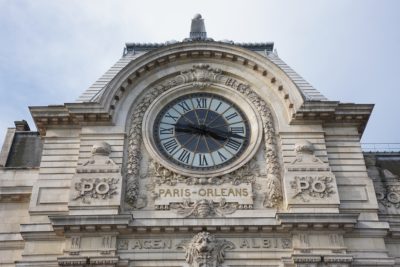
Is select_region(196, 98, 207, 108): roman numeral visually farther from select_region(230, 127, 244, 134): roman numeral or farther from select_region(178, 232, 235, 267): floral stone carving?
select_region(178, 232, 235, 267): floral stone carving

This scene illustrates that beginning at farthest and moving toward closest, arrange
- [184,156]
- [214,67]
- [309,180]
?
[214,67] → [184,156] → [309,180]

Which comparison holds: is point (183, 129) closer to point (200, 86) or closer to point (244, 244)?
point (200, 86)

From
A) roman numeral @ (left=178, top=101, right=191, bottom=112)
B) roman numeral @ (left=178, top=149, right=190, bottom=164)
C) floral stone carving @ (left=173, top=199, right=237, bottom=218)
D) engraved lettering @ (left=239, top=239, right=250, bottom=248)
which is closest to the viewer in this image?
engraved lettering @ (left=239, top=239, right=250, bottom=248)

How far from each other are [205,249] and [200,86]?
7.12 m

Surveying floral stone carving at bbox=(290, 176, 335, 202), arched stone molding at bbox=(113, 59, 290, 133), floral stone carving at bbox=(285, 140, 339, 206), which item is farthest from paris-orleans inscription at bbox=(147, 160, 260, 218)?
arched stone molding at bbox=(113, 59, 290, 133)

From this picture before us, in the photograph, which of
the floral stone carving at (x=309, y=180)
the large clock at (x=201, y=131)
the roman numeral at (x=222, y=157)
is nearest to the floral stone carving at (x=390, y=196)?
the floral stone carving at (x=309, y=180)

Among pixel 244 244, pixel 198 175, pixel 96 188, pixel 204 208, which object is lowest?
pixel 244 244

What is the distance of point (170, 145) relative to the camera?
2108 centimetres

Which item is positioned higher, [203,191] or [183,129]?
[183,129]

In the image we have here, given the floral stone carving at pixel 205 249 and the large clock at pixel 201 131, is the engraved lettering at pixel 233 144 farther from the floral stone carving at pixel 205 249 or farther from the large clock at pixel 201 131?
the floral stone carving at pixel 205 249

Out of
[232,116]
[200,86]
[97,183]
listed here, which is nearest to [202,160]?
[232,116]

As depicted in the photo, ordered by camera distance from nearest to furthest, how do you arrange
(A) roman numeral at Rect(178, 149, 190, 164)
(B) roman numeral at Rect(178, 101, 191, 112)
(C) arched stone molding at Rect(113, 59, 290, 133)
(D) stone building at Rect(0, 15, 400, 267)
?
(D) stone building at Rect(0, 15, 400, 267) → (A) roman numeral at Rect(178, 149, 190, 164) → (C) arched stone molding at Rect(113, 59, 290, 133) → (B) roman numeral at Rect(178, 101, 191, 112)

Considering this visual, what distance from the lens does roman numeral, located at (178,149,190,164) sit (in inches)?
809

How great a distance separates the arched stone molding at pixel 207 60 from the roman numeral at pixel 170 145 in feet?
7.72
